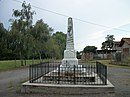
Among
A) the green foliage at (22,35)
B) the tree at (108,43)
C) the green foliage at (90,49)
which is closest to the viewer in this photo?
the green foliage at (22,35)

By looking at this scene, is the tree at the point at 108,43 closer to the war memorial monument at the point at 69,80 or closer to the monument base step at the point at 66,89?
the war memorial monument at the point at 69,80

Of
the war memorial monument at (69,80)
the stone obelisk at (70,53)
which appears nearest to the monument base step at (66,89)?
the war memorial monument at (69,80)

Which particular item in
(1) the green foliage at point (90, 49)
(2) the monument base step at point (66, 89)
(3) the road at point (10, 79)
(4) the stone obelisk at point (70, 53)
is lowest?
(3) the road at point (10, 79)

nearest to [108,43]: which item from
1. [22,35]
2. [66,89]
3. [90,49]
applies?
[90,49]

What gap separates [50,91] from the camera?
1089cm

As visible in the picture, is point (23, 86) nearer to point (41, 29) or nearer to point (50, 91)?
point (50, 91)

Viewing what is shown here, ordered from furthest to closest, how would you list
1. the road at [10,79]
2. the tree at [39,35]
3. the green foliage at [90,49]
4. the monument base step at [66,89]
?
the green foliage at [90,49] < the tree at [39,35] < the road at [10,79] < the monument base step at [66,89]

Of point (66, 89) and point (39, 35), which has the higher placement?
point (39, 35)

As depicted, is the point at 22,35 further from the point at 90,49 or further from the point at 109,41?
the point at 109,41

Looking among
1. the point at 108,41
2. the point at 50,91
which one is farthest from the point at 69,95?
the point at 108,41

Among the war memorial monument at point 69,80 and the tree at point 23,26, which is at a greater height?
the tree at point 23,26

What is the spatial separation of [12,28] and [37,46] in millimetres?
5650

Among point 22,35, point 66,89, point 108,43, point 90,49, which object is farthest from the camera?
point 108,43

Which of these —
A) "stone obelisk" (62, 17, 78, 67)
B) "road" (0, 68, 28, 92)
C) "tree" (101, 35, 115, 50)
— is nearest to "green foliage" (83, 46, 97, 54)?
"tree" (101, 35, 115, 50)
